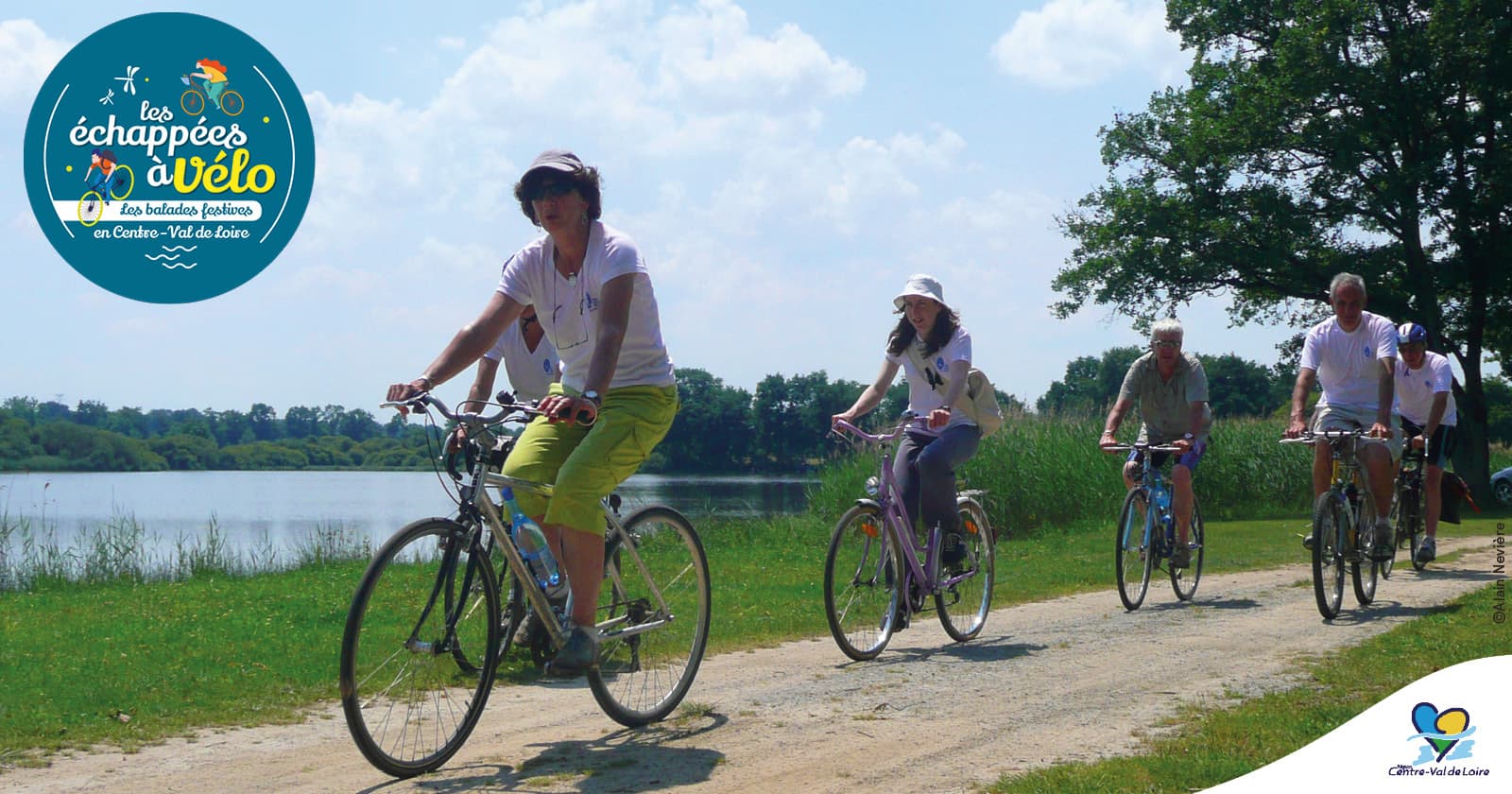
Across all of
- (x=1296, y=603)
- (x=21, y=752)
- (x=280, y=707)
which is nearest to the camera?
(x=21, y=752)

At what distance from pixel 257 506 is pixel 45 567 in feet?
51.8

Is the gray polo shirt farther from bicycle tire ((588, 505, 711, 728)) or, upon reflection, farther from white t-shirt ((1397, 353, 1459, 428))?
bicycle tire ((588, 505, 711, 728))

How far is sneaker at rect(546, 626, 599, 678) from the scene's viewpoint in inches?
189

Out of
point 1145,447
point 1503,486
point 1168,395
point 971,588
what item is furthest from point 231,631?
point 1503,486

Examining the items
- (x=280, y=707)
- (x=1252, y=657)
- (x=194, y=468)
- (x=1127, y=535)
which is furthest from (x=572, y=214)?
(x=194, y=468)

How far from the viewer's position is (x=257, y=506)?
28.5m

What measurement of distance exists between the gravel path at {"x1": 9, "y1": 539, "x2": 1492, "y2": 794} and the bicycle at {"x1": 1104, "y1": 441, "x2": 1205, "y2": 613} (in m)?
0.82

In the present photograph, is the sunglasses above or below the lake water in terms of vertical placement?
above

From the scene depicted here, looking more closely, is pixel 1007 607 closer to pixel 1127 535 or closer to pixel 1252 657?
pixel 1127 535

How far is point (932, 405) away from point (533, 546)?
325 cm

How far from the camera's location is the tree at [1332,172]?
24.0m

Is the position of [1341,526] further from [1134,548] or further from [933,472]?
[933,472]

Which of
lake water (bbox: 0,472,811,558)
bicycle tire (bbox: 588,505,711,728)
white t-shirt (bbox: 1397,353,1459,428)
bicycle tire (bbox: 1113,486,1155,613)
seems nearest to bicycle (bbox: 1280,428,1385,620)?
bicycle tire (bbox: 1113,486,1155,613)

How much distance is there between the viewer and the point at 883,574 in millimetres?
7270
